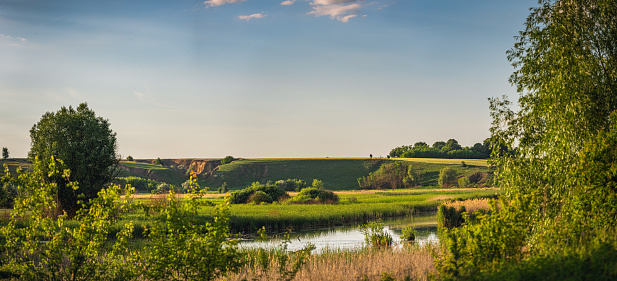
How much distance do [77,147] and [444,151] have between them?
417 feet

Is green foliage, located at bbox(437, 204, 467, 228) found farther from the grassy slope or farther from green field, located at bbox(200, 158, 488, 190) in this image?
the grassy slope

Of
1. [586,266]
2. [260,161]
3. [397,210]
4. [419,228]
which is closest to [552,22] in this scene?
[586,266]

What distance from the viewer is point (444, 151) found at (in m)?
146

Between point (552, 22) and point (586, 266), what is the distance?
1195 centimetres

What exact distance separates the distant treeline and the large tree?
113 metres

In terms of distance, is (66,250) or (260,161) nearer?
(66,250)

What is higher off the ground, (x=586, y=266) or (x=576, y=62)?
(x=576, y=62)

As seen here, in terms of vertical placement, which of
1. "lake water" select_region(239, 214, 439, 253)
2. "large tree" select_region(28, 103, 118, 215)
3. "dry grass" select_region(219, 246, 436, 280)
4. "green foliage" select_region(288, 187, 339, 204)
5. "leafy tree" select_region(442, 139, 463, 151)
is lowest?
"lake water" select_region(239, 214, 439, 253)

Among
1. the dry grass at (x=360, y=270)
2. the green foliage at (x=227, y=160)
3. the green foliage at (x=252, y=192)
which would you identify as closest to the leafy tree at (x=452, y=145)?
the green foliage at (x=227, y=160)

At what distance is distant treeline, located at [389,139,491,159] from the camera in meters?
140

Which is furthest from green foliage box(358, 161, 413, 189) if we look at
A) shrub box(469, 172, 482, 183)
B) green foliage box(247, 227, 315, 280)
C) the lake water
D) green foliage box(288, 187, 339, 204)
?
green foliage box(247, 227, 315, 280)

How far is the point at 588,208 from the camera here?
11969 millimetres

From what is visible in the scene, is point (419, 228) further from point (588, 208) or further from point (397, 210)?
point (588, 208)

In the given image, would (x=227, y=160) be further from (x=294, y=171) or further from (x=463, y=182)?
(x=463, y=182)
